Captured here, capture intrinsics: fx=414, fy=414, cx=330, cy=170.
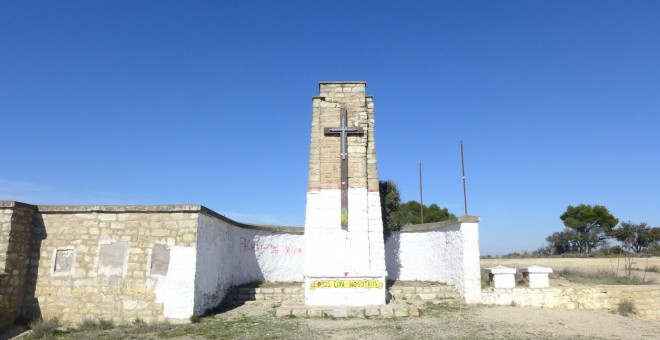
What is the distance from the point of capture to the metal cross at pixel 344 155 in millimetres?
11625

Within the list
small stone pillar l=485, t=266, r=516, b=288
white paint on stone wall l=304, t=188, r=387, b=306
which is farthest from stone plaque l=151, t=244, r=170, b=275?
small stone pillar l=485, t=266, r=516, b=288

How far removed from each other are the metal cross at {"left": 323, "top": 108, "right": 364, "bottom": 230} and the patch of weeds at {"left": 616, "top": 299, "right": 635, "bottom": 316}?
8.02 meters

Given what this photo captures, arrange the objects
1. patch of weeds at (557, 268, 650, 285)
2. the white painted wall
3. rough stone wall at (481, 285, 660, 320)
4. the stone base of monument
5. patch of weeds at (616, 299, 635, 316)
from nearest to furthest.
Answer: the white painted wall, the stone base of monument, patch of weeds at (616, 299, 635, 316), rough stone wall at (481, 285, 660, 320), patch of weeds at (557, 268, 650, 285)

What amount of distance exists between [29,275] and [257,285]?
241 inches

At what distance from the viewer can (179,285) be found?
31.1 ft

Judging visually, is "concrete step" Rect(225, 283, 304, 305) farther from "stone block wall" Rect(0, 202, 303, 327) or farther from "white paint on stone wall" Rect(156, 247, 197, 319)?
"white paint on stone wall" Rect(156, 247, 197, 319)

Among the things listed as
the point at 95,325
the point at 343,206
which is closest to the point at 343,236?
the point at 343,206

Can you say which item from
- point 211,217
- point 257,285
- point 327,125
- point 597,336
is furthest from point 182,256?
point 597,336

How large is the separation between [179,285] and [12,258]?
3.49 meters

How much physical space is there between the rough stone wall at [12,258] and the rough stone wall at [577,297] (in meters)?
11.6

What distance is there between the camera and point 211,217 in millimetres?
10945

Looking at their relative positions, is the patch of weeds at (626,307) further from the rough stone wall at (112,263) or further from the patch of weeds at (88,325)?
the patch of weeds at (88,325)

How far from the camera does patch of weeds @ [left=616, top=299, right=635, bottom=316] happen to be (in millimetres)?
11536

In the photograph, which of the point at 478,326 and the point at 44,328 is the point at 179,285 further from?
the point at 478,326
